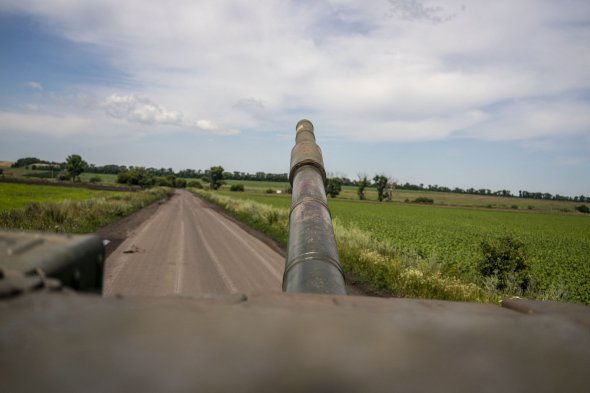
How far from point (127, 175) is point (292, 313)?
11508 cm

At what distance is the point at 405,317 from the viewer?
1.02 meters

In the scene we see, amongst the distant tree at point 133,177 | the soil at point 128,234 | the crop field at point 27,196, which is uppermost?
the distant tree at point 133,177

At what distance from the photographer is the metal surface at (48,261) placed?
997 millimetres

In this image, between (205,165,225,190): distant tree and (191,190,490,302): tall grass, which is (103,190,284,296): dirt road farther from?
(205,165,225,190): distant tree

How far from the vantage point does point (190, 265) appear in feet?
44.4

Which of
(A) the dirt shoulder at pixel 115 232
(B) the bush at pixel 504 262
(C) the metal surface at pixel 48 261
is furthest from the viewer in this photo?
(A) the dirt shoulder at pixel 115 232

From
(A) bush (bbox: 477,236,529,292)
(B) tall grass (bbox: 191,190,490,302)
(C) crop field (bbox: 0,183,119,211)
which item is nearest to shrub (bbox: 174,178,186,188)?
(C) crop field (bbox: 0,183,119,211)

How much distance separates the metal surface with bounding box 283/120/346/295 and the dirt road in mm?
5808

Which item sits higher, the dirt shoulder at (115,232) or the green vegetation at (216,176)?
the green vegetation at (216,176)

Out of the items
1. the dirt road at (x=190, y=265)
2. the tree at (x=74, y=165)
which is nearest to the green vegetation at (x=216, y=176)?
the tree at (x=74, y=165)

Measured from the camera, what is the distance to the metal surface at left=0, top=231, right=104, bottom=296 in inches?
39.3

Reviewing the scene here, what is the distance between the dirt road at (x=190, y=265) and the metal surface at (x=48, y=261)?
771 cm

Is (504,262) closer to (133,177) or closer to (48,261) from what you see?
(48,261)

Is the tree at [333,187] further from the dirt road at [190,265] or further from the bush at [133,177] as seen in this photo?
the dirt road at [190,265]
